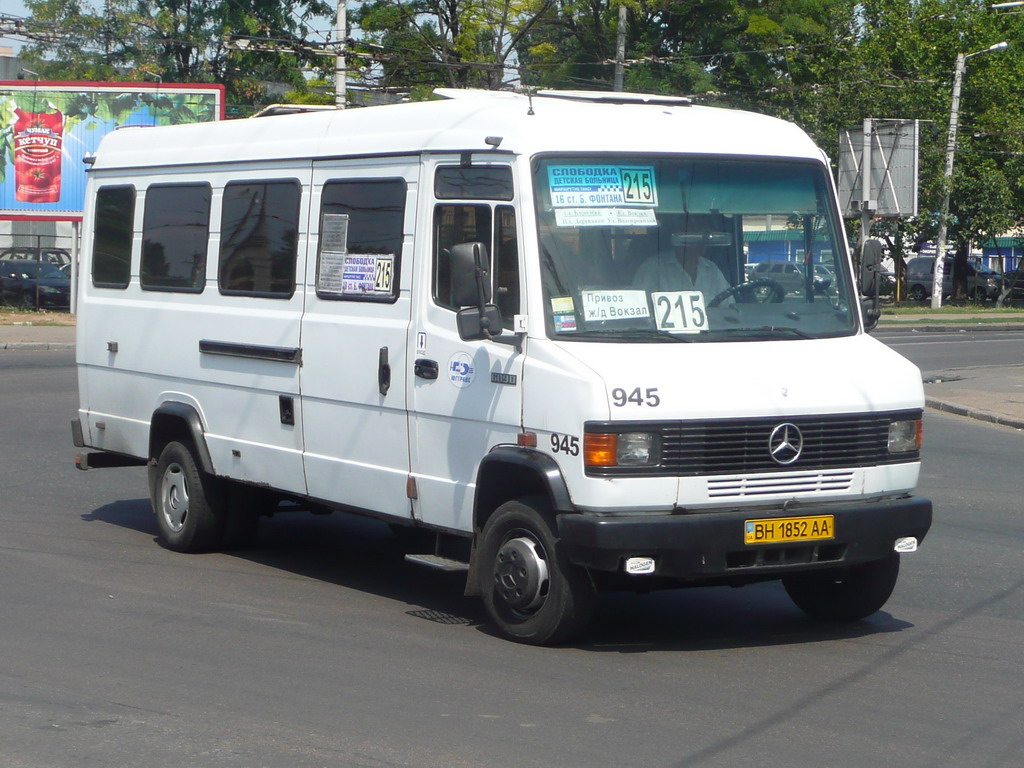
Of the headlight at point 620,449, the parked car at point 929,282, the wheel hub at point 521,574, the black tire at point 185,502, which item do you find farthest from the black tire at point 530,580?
the parked car at point 929,282

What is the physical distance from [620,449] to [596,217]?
121cm

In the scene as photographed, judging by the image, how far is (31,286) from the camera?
121 ft

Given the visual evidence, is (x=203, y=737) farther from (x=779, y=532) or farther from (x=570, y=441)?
A: (x=779, y=532)

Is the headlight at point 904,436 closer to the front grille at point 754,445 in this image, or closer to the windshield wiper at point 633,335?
the front grille at point 754,445

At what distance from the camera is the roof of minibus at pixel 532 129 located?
23.5 ft

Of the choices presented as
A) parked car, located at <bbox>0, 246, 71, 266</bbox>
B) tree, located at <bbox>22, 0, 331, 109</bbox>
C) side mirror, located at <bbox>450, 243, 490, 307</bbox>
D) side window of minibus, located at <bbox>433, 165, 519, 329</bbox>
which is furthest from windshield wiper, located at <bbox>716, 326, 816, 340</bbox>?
tree, located at <bbox>22, 0, 331, 109</bbox>

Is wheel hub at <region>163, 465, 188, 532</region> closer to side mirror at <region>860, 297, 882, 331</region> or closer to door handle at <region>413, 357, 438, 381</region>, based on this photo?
door handle at <region>413, 357, 438, 381</region>

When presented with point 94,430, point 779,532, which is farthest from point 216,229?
point 779,532

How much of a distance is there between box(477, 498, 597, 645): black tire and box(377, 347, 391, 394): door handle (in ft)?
3.39

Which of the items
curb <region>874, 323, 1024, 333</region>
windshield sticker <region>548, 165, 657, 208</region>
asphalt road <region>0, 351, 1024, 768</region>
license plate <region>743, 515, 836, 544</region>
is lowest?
asphalt road <region>0, 351, 1024, 768</region>

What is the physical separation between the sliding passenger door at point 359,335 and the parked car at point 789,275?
180 centimetres

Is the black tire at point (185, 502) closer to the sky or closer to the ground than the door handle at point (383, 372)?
closer to the ground

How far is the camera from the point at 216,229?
9242mm

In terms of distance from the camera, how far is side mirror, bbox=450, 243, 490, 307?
6824mm
